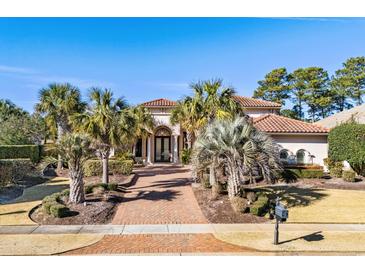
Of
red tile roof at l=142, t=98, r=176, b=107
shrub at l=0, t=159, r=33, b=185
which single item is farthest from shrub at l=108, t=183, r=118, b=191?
red tile roof at l=142, t=98, r=176, b=107

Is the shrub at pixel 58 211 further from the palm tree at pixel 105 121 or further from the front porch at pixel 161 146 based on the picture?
the front porch at pixel 161 146

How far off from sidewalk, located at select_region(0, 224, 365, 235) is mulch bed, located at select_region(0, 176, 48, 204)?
215 inches

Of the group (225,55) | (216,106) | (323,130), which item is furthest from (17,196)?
(323,130)

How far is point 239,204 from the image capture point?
12.8 m

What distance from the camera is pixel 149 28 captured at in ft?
44.0

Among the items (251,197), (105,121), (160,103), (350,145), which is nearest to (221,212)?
(251,197)

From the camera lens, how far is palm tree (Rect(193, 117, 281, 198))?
42.9ft

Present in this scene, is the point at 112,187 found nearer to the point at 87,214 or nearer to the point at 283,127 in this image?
the point at 87,214

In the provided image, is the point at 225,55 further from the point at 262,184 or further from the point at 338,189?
the point at 338,189

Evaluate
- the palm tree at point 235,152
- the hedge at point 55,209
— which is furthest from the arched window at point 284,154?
the hedge at point 55,209

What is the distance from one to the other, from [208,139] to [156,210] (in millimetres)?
4116

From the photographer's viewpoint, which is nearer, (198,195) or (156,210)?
(156,210)

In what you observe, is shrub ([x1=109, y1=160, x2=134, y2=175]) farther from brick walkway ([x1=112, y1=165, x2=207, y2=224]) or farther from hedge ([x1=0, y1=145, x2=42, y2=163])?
hedge ([x1=0, y1=145, x2=42, y2=163])

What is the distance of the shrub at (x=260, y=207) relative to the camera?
1246cm
